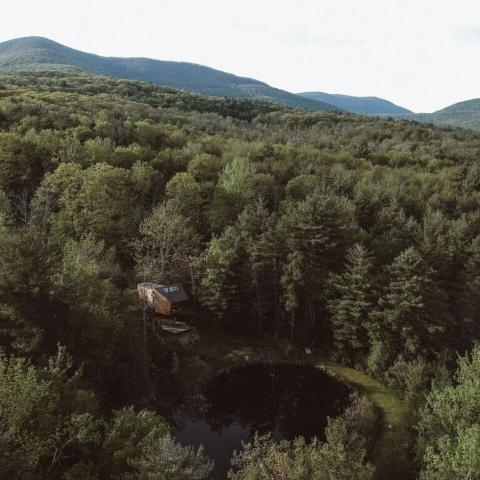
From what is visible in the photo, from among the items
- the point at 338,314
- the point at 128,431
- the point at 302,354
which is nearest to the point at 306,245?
the point at 338,314

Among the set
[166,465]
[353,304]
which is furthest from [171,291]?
[166,465]

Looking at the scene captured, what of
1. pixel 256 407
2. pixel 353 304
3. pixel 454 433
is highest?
pixel 454 433

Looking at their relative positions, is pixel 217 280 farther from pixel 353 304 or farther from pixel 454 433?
pixel 454 433

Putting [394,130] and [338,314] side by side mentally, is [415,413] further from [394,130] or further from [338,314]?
[394,130]

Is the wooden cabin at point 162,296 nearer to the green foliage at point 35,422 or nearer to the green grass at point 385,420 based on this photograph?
the green grass at point 385,420

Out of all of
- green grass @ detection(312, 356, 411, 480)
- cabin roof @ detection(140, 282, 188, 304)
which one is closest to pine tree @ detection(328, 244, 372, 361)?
green grass @ detection(312, 356, 411, 480)

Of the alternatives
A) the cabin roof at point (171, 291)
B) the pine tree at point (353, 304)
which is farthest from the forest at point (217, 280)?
the cabin roof at point (171, 291)

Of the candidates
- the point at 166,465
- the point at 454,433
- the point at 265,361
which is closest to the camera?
the point at 166,465
